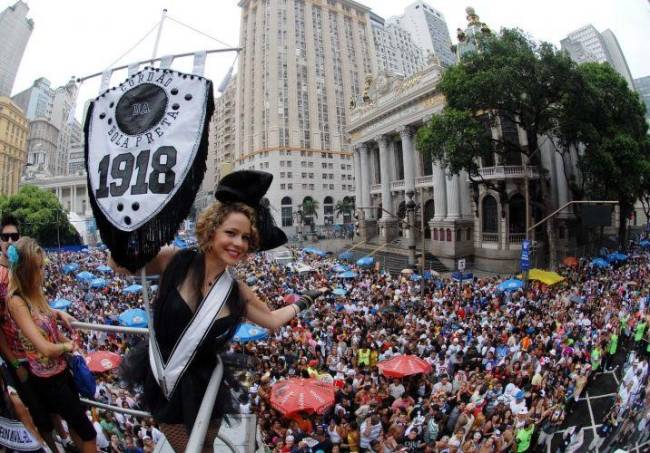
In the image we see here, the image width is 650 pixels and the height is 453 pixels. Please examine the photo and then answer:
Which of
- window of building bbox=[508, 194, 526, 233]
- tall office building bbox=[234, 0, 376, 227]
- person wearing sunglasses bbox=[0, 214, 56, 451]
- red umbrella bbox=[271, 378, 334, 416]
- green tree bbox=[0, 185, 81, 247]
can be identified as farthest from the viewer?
tall office building bbox=[234, 0, 376, 227]

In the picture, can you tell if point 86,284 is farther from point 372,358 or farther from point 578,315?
point 578,315

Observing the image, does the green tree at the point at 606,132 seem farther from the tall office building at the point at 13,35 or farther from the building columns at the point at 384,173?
the tall office building at the point at 13,35

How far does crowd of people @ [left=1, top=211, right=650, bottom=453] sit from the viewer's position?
6.61m

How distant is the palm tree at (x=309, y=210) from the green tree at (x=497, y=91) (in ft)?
139

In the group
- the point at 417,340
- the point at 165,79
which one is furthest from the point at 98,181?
the point at 417,340

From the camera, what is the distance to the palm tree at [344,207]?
6653 cm

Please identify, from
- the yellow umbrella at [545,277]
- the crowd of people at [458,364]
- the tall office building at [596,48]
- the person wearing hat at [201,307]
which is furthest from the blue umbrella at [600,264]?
the person wearing hat at [201,307]

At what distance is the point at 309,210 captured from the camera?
6575cm

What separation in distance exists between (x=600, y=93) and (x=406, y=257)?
655 inches

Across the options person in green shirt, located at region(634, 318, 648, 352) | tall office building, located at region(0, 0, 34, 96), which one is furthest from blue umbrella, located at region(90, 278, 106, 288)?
tall office building, located at region(0, 0, 34, 96)

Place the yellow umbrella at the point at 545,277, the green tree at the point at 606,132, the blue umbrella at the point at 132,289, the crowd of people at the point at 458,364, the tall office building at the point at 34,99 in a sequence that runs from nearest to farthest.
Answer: the crowd of people at the point at 458,364
the yellow umbrella at the point at 545,277
the blue umbrella at the point at 132,289
the green tree at the point at 606,132
the tall office building at the point at 34,99

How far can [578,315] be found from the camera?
13344 millimetres

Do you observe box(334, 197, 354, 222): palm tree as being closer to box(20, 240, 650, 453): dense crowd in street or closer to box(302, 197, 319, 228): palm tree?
box(302, 197, 319, 228): palm tree

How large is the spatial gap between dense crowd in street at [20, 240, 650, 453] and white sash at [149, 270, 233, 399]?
0.54m
